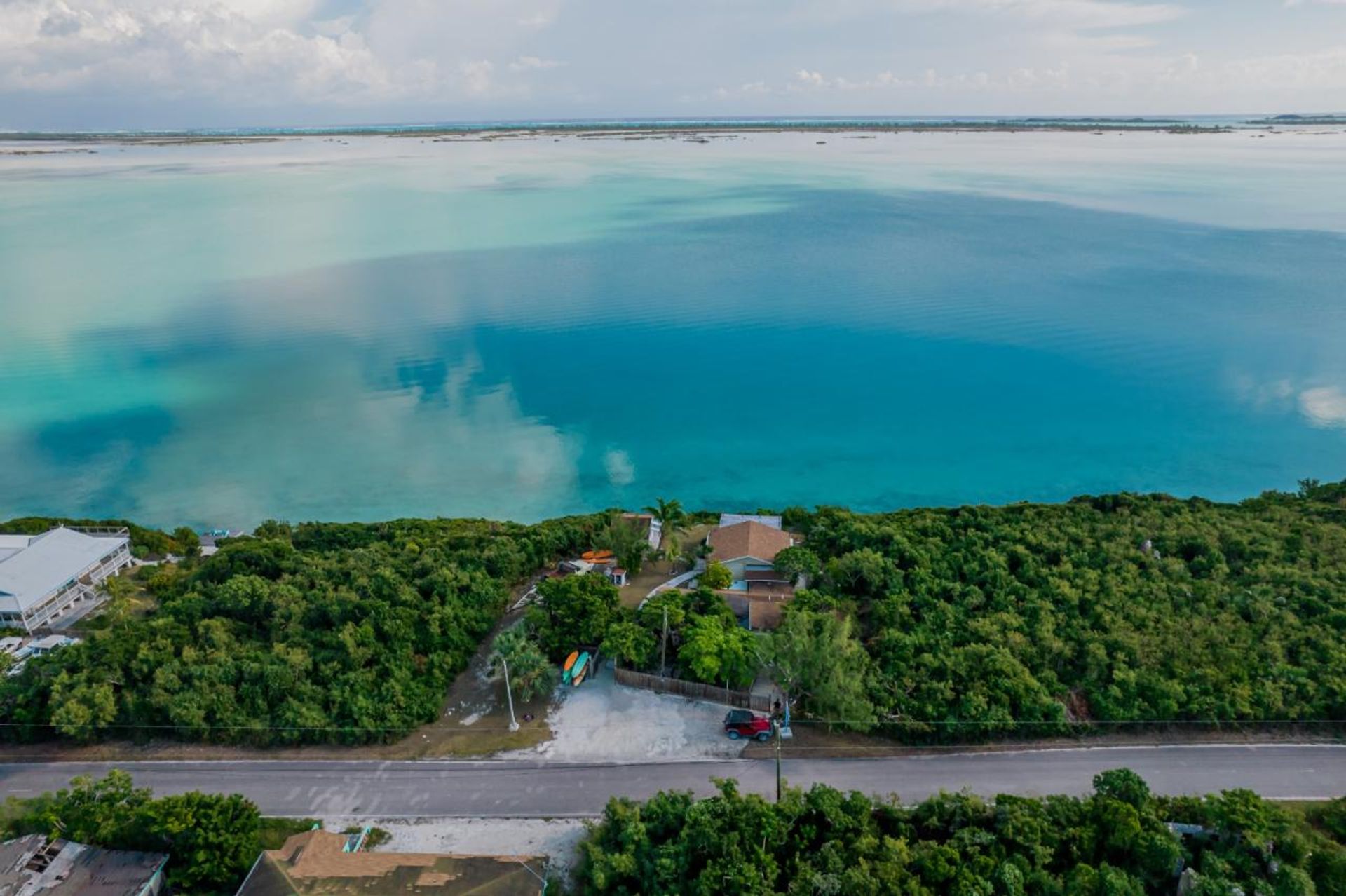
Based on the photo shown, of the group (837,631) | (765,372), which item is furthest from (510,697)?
(765,372)

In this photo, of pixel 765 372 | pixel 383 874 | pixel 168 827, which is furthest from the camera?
pixel 765 372

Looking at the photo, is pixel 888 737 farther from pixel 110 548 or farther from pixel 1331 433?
pixel 1331 433

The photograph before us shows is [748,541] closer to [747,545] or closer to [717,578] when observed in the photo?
[747,545]

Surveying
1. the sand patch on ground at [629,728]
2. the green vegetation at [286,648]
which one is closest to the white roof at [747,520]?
the green vegetation at [286,648]

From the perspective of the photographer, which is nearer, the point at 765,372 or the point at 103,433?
the point at 103,433

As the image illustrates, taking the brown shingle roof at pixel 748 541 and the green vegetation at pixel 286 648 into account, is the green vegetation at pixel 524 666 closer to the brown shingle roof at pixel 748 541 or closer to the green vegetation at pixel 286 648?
the green vegetation at pixel 286 648

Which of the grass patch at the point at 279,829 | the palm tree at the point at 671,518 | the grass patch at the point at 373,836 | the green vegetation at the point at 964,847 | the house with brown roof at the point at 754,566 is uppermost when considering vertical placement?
the palm tree at the point at 671,518
